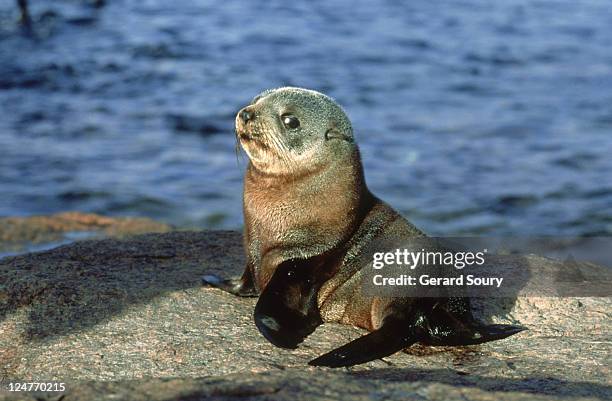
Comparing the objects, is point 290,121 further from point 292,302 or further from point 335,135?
point 292,302

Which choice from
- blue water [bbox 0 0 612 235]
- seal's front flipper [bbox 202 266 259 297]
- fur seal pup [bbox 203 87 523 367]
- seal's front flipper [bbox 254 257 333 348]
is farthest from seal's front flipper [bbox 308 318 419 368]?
blue water [bbox 0 0 612 235]

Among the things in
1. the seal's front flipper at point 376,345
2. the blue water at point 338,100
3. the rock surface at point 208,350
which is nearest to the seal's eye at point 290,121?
the rock surface at point 208,350

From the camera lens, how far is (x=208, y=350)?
5.04 metres

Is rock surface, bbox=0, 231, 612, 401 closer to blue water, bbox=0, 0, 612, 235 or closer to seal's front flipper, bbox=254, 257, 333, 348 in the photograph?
seal's front flipper, bbox=254, 257, 333, 348

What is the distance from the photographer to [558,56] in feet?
61.8

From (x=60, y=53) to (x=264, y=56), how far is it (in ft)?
11.6

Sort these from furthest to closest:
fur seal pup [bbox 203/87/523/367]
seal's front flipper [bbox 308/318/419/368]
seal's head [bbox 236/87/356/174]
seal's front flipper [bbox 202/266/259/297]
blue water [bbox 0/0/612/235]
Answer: blue water [bbox 0/0/612/235]
seal's front flipper [bbox 202/266/259/297]
seal's head [bbox 236/87/356/174]
fur seal pup [bbox 203/87/523/367]
seal's front flipper [bbox 308/318/419/368]

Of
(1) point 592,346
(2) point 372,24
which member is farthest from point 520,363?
(2) point 372,24

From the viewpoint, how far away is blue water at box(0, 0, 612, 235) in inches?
479

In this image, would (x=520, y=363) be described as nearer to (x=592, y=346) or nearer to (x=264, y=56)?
(x=592, y=346)

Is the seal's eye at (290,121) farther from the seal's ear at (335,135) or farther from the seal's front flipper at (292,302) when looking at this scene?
the seal's front flipper at (292,302)

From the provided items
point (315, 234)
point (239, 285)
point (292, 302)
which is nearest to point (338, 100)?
point (239, 285)

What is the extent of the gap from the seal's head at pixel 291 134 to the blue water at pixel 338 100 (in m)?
5.44

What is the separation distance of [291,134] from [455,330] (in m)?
1.31
